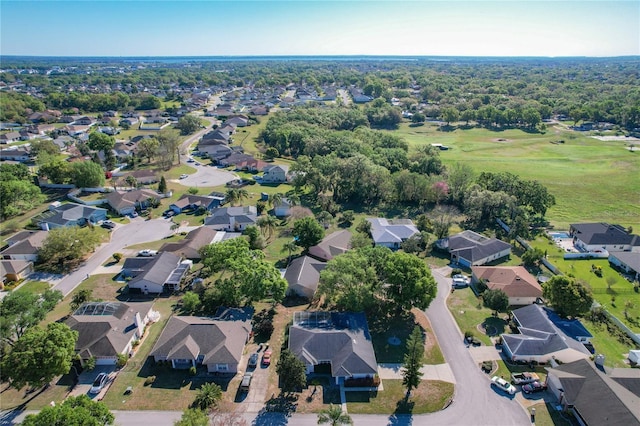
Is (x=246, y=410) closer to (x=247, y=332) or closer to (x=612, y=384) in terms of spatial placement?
(x=247, y=332)

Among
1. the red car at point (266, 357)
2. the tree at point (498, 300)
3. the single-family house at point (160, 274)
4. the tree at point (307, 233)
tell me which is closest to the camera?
the red car at point (266, 357)

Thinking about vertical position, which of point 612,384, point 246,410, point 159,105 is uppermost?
point 159,105

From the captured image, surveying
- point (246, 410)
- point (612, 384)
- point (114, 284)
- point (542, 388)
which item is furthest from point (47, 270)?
point (612, 384)

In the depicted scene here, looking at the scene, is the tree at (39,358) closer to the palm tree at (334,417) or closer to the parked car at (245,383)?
the parked car at (245,383)

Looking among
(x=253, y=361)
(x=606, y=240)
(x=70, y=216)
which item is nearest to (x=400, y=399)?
(x=253, y=361)

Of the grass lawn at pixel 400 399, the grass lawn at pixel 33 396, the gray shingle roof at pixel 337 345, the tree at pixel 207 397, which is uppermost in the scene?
the gray shingle roof at pixel 337 345

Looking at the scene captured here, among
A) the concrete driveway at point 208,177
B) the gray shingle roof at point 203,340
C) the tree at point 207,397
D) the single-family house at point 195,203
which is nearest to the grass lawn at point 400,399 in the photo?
the tree at point 207,397
